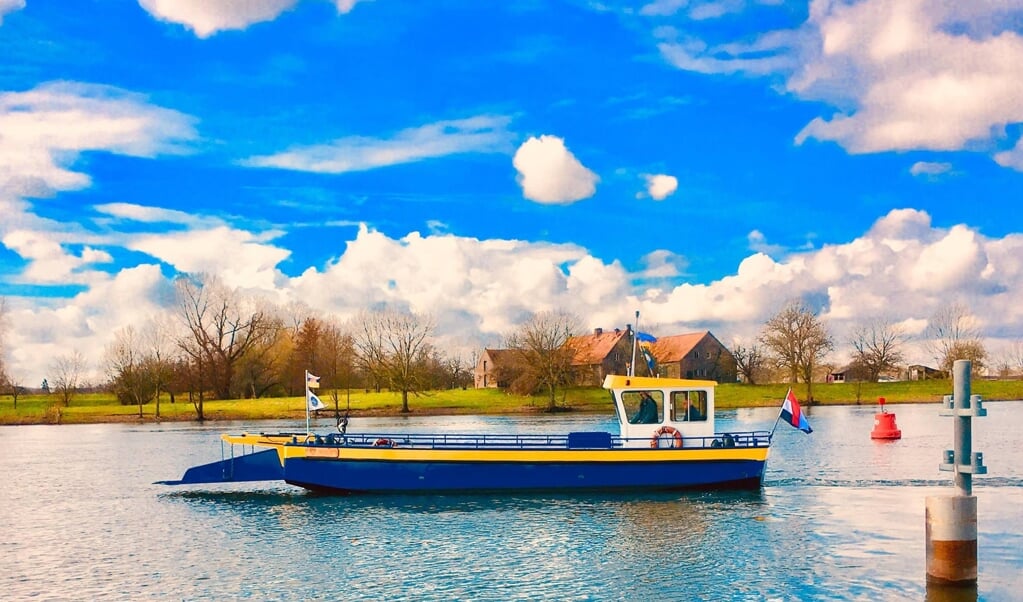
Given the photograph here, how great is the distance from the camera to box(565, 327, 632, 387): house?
111500 mm

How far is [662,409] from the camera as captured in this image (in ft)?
109

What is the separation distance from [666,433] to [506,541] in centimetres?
996

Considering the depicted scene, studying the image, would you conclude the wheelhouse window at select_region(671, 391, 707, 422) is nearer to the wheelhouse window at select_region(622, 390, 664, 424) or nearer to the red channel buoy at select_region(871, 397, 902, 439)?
the wheelhouse window at select_region(622, 390, 664, 424)

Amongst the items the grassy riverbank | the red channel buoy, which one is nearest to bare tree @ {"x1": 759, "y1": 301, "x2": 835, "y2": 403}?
the grassy riverbank

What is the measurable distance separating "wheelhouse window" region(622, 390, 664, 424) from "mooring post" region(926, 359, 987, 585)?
14.7 meters

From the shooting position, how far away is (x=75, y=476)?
44281 mm

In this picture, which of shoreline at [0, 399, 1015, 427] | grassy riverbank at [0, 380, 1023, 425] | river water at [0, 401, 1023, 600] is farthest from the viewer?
grassy riverbank at [0, 380, 1023, 425]

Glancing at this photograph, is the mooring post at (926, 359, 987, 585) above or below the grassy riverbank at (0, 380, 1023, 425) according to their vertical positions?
above

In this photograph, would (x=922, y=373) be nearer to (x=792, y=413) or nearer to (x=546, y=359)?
(x=546, y=359)

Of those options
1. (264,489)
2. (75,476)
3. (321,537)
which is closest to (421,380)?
(75,476)

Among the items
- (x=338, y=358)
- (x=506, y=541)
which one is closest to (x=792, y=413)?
(x=506, y=541)

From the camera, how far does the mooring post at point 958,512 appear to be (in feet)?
58.5

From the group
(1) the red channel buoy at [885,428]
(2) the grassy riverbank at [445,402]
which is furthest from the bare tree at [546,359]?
(1) the red channel buoy at [885,428]

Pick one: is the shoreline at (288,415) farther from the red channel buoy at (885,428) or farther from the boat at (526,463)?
the boat at (526,463)
